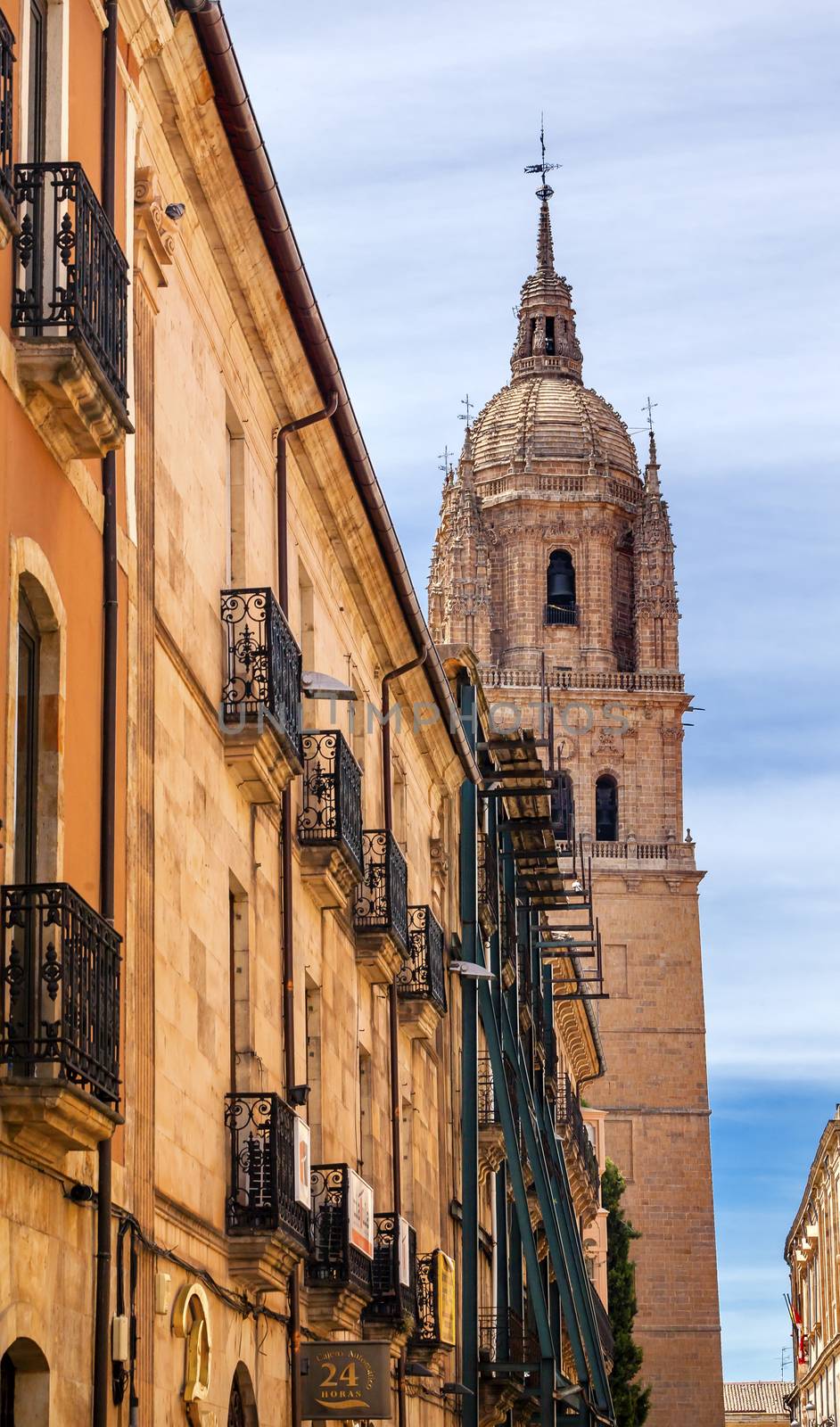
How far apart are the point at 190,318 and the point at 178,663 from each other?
112 inches

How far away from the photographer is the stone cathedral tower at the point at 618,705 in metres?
87.4

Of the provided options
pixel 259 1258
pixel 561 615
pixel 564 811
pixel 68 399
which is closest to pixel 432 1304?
pixel 259 1258

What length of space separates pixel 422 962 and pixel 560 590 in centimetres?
7178

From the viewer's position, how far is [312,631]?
2336 cm

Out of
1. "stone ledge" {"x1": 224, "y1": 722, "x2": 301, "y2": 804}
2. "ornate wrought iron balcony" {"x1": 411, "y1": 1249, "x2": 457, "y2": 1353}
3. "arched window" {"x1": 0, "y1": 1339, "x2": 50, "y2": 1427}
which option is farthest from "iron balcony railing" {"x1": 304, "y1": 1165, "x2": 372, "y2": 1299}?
"arched window" {"x1": 0, "y1": 1339, "x2": 50, "y2": 1427}

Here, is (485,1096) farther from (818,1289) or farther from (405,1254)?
(818,1289)

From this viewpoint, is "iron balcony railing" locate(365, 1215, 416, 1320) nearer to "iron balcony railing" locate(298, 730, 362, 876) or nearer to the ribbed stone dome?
"iron balcony railing" locate(298, 730, 362, 876)

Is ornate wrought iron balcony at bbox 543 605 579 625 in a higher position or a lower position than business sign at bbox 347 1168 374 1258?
higher

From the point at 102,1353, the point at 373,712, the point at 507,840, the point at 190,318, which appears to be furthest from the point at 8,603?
the point at 507,840

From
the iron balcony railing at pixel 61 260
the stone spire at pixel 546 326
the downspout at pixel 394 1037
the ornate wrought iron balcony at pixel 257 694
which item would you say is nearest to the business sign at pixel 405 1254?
the downspout at pixel 394 1037

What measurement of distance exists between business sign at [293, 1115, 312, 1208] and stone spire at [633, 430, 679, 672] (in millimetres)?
78211

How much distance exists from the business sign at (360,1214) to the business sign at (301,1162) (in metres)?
1.81

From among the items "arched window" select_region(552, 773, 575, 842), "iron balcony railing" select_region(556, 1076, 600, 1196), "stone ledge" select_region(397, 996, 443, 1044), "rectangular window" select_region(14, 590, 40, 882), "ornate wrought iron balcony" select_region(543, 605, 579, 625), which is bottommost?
"rectangular window" select_region(14, 590, 40, 882)

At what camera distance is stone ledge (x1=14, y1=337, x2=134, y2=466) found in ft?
39.7
